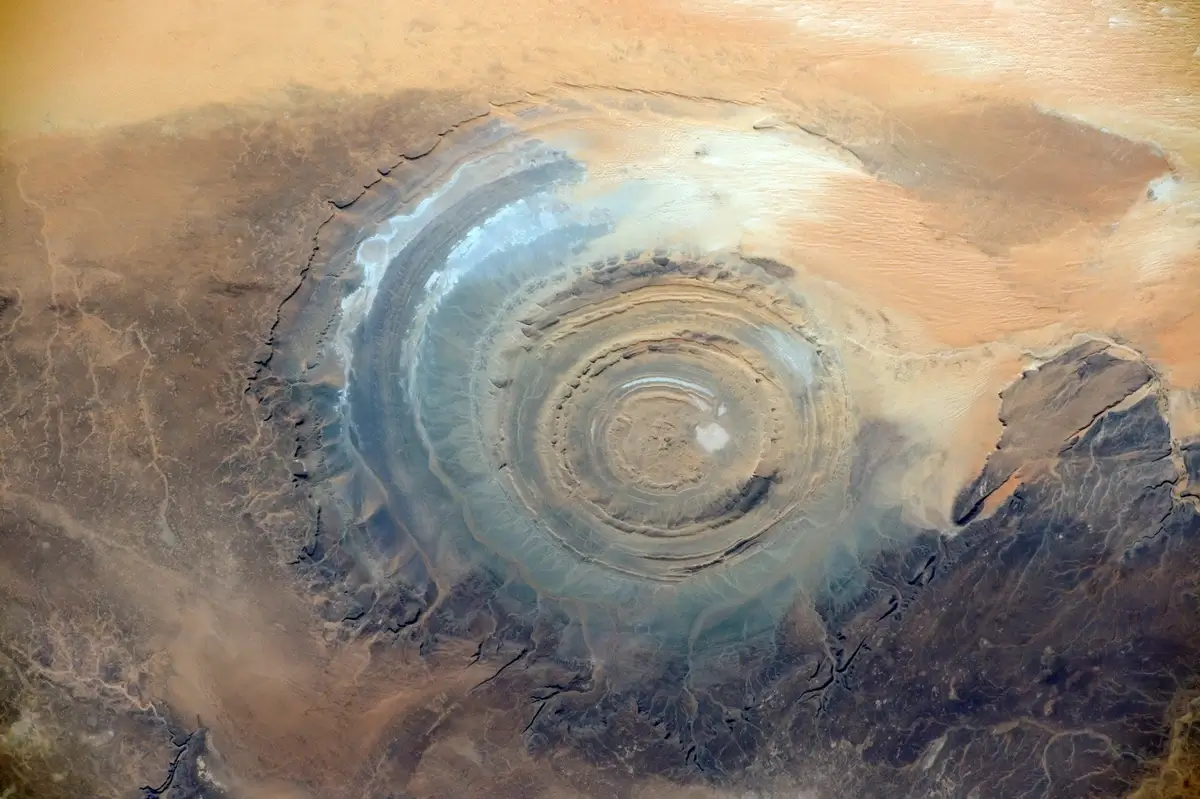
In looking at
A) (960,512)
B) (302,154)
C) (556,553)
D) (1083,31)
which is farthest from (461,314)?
(1083,31)

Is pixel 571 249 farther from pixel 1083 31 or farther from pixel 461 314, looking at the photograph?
pixel 1083 31

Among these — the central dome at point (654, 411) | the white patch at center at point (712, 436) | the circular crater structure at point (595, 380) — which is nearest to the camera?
the circular crater structure at point (595, 380)

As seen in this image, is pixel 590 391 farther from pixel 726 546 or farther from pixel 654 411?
pixel 726 546

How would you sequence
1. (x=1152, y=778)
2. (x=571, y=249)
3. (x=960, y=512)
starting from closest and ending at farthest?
(x=1152, y=778), (x=960, y=512), (x=571, y=249)

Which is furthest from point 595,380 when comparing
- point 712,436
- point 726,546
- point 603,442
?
point 726,546

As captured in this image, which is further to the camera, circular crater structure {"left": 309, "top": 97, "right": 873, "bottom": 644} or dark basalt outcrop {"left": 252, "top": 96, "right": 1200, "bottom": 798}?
circular crater structure {"left": 309, "top": 97, "right": 873, "bottom": 644}
